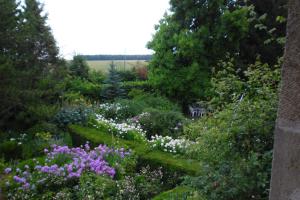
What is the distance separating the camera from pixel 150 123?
861cm

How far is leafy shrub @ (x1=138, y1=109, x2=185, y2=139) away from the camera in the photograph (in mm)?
8410

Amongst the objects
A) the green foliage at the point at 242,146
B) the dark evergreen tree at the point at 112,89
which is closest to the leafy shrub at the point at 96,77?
the dark evergreen tree at the point at 112,89

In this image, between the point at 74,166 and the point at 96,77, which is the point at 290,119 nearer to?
the point at 74,166

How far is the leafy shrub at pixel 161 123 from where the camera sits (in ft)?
27.6

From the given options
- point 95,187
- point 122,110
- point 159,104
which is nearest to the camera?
point 95,187

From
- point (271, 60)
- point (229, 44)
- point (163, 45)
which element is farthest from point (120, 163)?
point (271, 60)

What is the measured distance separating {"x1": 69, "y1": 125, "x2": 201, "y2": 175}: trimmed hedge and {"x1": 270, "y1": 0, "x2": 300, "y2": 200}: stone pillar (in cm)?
318

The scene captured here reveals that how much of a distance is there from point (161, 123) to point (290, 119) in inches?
297

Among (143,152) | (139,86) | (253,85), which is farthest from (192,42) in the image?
(253,85)

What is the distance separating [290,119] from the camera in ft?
3.31

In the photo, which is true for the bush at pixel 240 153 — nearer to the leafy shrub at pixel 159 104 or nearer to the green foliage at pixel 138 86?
the leafy shrub at pixel 159 104

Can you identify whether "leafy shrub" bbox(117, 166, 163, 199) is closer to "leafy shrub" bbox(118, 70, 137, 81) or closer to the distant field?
Result: "leafy shrub" bbox(118, 70, 137, 81)

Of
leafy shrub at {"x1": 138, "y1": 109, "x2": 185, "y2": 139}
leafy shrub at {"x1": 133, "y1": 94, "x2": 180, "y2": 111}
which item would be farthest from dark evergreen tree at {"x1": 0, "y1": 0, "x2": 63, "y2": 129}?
leafy shrub at {"x1": 133, "y1": 94, "x2": 180, "y2": 111}

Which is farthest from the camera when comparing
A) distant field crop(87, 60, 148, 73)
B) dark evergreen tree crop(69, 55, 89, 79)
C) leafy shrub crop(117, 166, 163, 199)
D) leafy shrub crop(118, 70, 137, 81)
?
distant field crop(87, 60, 148, 73)
